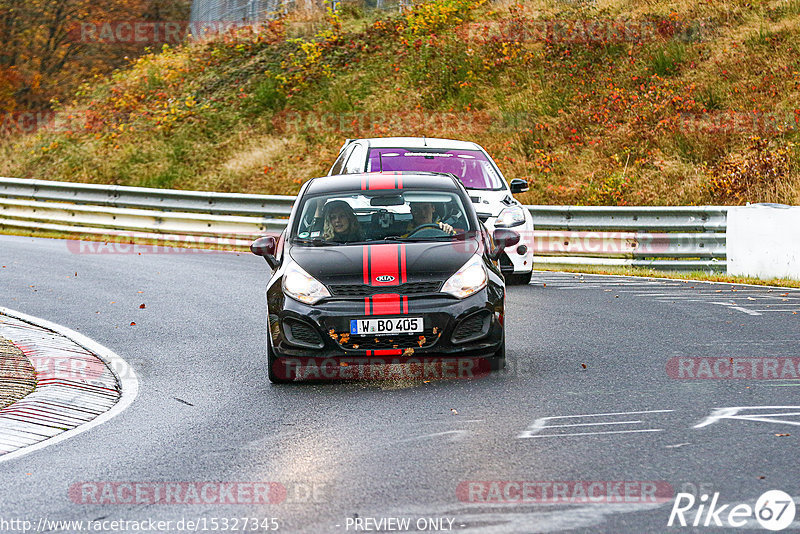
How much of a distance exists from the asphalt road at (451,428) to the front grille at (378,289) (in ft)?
2.38

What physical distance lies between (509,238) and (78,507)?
4866mm

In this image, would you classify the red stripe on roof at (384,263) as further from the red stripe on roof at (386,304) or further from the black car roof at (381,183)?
the black car roof at (381,183)

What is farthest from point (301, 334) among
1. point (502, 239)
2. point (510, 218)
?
point (510, 218)

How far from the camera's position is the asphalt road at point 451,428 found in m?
5.32

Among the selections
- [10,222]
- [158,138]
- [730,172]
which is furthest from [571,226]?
[158,138]

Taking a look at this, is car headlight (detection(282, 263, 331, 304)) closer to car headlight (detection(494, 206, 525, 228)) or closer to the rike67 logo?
the rike67 logo

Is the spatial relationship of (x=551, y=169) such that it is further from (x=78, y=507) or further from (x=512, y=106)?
(x=78, y=507)

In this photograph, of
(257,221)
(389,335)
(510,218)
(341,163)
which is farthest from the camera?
(257,221)

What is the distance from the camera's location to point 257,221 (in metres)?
20.4

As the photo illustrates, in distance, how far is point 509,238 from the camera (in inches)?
368

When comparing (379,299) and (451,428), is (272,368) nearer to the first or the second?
(379,299)

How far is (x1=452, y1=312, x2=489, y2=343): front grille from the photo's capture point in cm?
816

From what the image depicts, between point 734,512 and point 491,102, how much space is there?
23.4 m

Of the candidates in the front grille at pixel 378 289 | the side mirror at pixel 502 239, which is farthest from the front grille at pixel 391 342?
the side mirror at pixel 502 239
